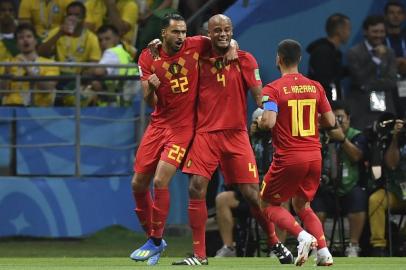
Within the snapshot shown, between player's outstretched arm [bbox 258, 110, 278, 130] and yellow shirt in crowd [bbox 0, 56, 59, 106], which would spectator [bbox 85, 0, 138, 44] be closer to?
yellow shirt in crowd [bbox 0, 56, 59, 106]

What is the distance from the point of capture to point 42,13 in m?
22.5

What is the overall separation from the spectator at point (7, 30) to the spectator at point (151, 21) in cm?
181

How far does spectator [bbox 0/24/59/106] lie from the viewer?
795 inches

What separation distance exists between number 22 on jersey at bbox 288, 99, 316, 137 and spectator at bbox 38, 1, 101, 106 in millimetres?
7696

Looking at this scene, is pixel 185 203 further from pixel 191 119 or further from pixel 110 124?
pixel 191 119

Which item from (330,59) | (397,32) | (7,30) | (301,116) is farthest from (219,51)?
(7,30)

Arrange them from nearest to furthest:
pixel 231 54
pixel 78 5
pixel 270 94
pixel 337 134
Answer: pixel 270 94, pixel 231 54, pixel 337 134, pixel 78 5

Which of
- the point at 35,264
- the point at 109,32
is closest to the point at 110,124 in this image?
the point at 109,32

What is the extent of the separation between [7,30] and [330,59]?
5216mm

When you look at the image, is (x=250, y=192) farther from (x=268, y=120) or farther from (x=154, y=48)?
(x=154, y=48)

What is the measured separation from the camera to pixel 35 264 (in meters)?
15.4

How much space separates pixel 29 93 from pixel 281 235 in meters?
4.52

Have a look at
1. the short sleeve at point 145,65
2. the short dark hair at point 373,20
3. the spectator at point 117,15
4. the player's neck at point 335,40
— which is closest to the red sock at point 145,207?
the short sleeve at point 145,65

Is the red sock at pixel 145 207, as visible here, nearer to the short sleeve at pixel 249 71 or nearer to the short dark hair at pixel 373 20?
the short sleeve at pixel 249 71
